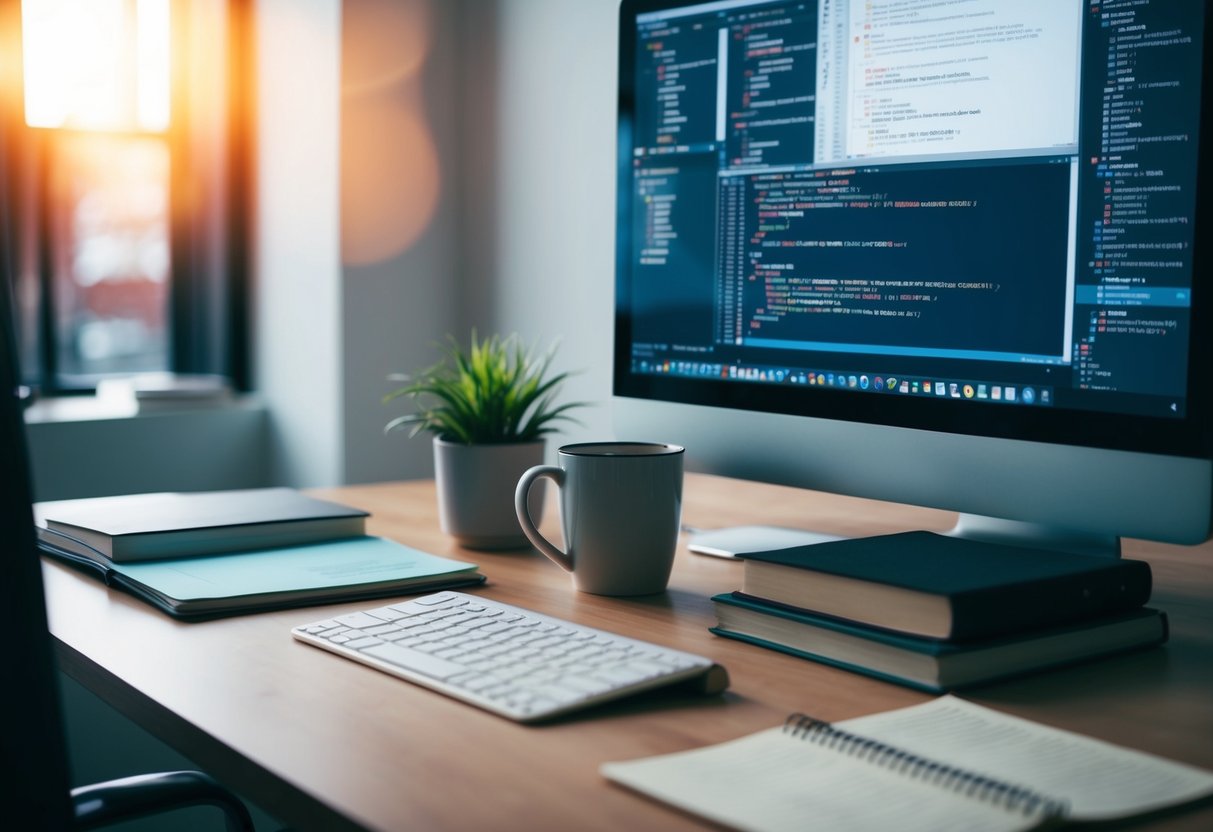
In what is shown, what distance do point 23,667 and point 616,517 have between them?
489 millimetres

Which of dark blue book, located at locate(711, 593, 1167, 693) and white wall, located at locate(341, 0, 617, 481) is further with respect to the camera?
white wall, located at locate(341, 0, 617, 481)

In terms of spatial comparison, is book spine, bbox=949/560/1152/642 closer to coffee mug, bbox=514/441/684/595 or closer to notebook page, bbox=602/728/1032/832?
notebook page, bbox=602/728/1032/832

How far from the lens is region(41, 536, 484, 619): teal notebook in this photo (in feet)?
2.81

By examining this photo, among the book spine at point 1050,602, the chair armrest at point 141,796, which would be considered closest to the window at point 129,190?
the chair armrest at point 141,796

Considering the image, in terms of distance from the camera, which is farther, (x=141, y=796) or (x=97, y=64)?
(x=97, y=64)

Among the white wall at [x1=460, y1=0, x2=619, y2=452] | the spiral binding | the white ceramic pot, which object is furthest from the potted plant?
the white wall at [x1=460, y1=0, x2=619, y2=452]

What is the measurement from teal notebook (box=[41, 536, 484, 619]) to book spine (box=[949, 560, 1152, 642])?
0.42 meters

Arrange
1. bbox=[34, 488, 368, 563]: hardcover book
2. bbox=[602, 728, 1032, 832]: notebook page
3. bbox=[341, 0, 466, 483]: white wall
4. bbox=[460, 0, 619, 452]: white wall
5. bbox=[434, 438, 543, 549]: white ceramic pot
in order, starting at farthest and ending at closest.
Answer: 1. bbox=[341, 0, 466, 483]: white wall
2. bbox=[460, 0, 619, 452]: white wall
3. bbox=[434, 438, 543, 549]: white ceramic pot
4. bbox=[34, 488, 368, 563]: hardcover book
5. bbox=[602, 728, 1032, 832]: notebook page

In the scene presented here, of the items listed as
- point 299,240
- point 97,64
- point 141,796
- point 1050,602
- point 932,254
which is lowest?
point 141,796

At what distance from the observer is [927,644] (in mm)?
670

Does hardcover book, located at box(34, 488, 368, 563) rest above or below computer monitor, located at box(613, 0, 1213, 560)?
below

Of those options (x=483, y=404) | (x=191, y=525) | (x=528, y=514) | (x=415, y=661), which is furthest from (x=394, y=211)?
(x=415, y=661)

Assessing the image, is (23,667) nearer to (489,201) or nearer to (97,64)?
(489,201)

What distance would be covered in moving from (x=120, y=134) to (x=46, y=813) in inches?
92.1
